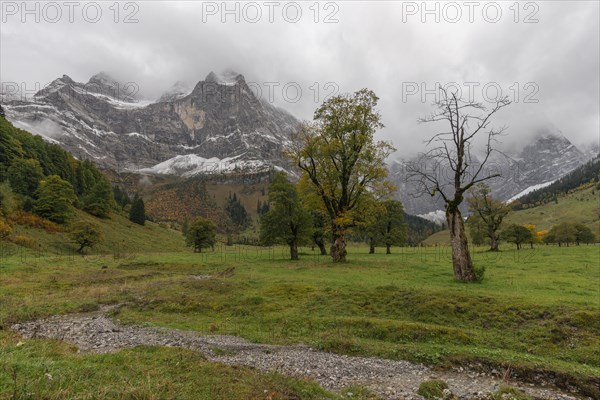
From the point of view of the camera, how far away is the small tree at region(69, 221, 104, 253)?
60625 mm

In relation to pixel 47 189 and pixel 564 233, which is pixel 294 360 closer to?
pixel 47 189

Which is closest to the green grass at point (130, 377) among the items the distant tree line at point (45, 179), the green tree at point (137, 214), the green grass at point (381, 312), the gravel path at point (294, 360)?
the green grass at point (381, 312)

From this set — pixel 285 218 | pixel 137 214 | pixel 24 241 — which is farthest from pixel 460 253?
pixel 137 214

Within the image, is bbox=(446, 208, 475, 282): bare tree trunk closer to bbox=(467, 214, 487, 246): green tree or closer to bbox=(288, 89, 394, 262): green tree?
bbox=(288, 89, 394, 262): green tree

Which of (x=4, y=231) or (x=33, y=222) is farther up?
(x=33, y=222)

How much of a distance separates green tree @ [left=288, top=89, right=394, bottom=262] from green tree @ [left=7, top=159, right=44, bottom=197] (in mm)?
73589

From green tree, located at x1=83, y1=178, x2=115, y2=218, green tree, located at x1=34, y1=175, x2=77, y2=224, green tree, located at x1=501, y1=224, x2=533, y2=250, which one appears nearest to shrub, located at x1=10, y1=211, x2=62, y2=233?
green tree, located at x1=34, y1=175, x2=77, y2=224

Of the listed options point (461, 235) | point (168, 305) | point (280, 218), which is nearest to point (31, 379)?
point (168, 305)

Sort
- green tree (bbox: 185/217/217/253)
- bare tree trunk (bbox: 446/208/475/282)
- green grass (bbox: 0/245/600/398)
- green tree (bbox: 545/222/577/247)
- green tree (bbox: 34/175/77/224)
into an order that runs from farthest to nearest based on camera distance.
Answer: green tree (bbox: 545/222/577/247), green tree (bbox: 185/217/217/253), green tree (bbox: 34/175/77/224), bare tree trunk (bbox: 446/208/475/282), green grass (bbox: 0/245/600/398)

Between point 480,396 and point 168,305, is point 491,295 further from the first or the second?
point 168,305

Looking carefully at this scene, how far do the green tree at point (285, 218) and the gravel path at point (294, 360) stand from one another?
29.9 meters

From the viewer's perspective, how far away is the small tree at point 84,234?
199 ft

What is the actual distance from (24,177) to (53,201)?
46.1 ft

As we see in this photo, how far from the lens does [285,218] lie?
45406mm
